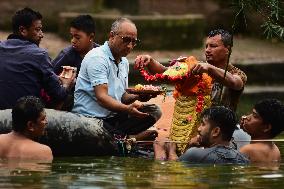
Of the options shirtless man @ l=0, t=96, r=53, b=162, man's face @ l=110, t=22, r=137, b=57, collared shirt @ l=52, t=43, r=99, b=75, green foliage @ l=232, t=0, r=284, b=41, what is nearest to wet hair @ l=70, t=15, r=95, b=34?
collared shirt @ l=52, t=43, r=99, b=75

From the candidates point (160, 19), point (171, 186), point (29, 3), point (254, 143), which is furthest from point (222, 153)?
point (29, 3)

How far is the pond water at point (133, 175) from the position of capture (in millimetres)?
10547

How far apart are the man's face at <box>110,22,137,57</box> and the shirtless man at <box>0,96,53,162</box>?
159 centimetres

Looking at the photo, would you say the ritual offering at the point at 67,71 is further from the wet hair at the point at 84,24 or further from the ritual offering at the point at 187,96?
the ritual offering at the point at 187,96

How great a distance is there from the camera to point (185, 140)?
13.1m

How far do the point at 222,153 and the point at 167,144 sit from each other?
4.41 ft

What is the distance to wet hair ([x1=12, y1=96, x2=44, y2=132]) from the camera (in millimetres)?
12000

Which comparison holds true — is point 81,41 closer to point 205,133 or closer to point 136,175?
point 205,133

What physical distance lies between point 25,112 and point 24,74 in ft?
3.93

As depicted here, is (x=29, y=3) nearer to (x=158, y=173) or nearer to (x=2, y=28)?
(x=2, y=28)

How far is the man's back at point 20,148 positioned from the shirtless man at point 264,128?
204 cm

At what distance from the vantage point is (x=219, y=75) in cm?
1281

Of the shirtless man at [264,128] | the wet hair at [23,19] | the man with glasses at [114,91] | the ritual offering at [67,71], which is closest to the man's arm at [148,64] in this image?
the man with glasses at [114,91]

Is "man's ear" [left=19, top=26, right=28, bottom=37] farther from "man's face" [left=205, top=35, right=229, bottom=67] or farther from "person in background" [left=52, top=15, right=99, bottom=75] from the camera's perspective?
"man's face" [left=205, top=35, right=229, bottom=67]
